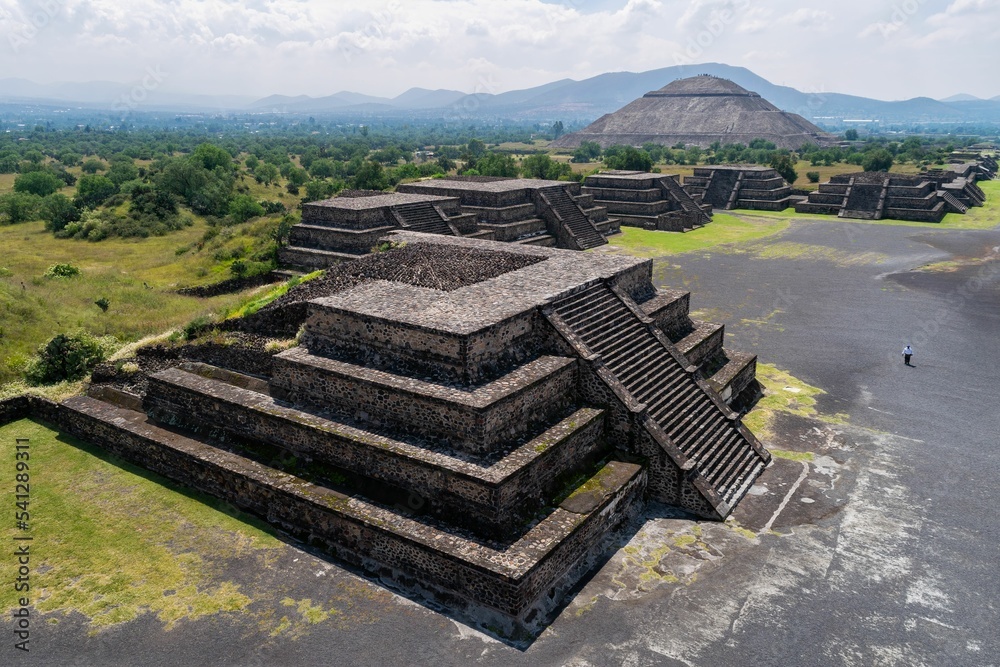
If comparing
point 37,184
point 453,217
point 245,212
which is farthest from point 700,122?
point 453,217

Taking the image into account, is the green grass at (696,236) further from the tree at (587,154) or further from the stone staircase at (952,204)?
the tree at (587,154)

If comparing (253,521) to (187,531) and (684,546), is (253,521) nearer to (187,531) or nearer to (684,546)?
(187,531)

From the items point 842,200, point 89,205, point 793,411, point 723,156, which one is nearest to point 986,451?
→ point 793,411

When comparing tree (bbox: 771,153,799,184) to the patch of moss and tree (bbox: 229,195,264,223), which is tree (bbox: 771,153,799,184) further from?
the patch of moss

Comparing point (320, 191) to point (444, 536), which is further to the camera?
point (320, 191)

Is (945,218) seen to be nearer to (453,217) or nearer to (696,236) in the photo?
(696,236)
